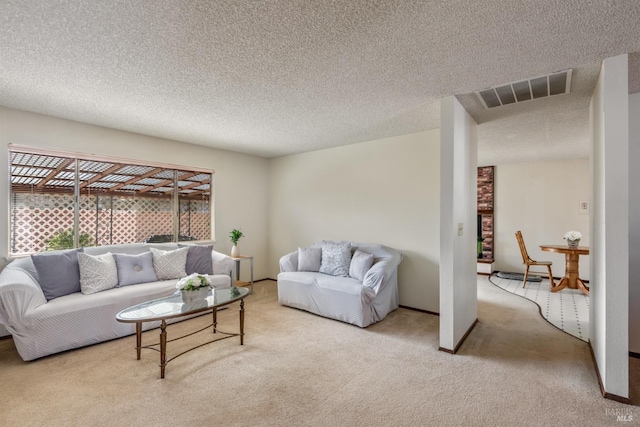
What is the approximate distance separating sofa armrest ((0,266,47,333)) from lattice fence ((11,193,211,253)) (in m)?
0.90

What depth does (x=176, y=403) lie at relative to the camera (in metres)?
2.12

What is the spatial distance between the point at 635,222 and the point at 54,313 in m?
5.41

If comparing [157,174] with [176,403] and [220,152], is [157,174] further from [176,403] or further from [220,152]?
[176,403]

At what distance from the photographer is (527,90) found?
2.81 metres

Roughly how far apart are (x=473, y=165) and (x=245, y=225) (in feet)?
12.9

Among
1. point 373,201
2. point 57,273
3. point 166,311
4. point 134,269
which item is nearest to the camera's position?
point 166,311

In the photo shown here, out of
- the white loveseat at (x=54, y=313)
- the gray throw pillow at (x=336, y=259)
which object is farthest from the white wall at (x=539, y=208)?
the white loveseat at (x=54, y=313)

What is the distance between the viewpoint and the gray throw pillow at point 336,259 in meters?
4.21

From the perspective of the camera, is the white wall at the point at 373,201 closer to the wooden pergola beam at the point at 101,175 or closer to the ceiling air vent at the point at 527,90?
the ceiling air vent at the point at 527,90

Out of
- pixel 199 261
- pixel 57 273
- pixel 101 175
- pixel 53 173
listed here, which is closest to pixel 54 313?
pixel 57 273

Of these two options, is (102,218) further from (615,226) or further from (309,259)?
(615,226)

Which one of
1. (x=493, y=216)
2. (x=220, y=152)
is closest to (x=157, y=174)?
(x=220, y=152)

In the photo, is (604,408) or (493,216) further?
(493,216)

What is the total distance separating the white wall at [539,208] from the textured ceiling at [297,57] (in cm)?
309
